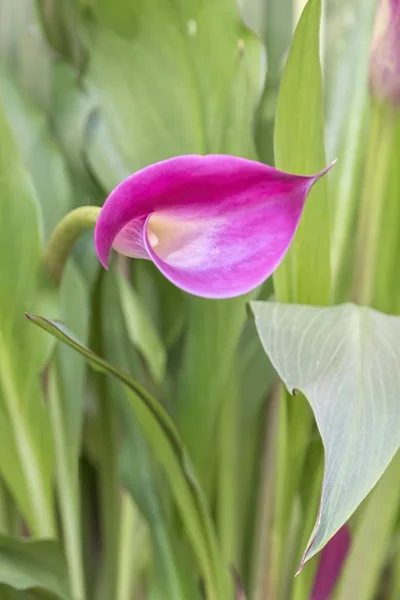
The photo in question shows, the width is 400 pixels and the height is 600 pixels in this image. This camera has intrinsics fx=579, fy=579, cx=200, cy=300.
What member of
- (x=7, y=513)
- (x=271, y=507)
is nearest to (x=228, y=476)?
(x=271, y=507)

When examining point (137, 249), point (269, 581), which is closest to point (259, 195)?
point (137, 249)

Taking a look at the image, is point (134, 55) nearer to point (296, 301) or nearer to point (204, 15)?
point (204, 15)

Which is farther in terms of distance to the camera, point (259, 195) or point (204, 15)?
point (204, 15)

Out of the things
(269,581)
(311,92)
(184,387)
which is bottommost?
(269,581)

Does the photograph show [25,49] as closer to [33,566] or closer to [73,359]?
[73,359]

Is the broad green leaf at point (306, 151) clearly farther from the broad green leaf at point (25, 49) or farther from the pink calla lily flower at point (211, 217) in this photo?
the broad green leaf at point (25, 49)

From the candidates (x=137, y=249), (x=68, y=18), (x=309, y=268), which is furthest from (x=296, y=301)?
(x=68, y=18)

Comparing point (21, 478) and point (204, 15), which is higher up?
point (204, 15)
